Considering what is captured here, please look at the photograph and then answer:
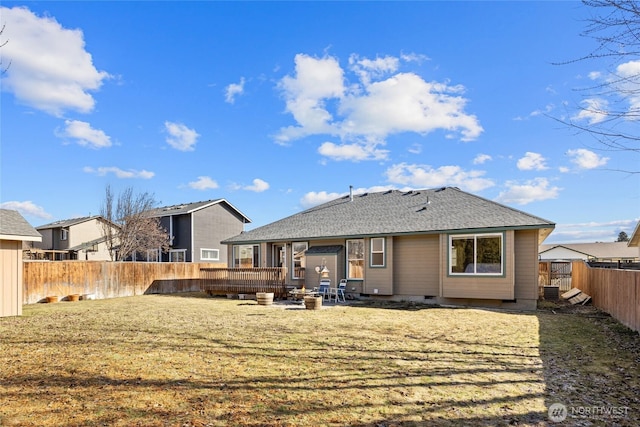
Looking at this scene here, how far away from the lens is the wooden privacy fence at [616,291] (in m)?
8.77

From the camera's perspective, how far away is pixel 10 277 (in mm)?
11672

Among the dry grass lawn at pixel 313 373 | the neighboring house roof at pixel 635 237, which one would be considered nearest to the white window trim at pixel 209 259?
the dry grass lawn at pixel 313 373

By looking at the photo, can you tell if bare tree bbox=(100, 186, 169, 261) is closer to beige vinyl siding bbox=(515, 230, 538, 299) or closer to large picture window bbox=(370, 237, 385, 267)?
large picture window bbox=(370, 237, 385, 267)

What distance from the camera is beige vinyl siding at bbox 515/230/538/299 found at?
1309 cm

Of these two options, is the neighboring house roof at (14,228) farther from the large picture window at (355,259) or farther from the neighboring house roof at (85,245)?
the neighboring house roof at (85,245)

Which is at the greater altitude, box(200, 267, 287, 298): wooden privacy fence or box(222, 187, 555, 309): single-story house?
box(222, 187, 555, 309): single-story house

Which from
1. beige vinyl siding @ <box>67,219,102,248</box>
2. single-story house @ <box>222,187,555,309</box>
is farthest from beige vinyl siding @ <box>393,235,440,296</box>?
beige vinyl siding @ <box>67,219,102,248</box>

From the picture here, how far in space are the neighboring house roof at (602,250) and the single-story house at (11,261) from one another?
50.0 metres

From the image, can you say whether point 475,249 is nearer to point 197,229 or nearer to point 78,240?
point 197,229

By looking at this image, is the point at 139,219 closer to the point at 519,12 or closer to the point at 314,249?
the point at 314,249

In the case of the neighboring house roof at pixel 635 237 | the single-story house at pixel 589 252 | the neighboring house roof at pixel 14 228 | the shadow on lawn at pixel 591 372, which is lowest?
the single-story house at pixel 589 252

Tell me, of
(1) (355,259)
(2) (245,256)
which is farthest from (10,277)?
(1) (355,259)

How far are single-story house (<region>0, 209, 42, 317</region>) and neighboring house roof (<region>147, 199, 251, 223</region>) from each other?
17553 millimetres

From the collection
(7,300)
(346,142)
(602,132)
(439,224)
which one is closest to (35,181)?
(7,300)
